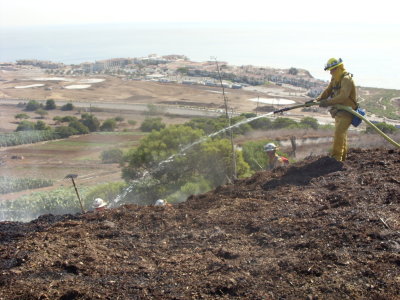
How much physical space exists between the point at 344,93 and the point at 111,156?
22.3 m

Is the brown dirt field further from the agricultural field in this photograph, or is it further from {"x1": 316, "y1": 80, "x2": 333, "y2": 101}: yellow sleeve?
{"x1": 316, "y1": 80, "x2": 333, "y2": 101}: yellow sleeve

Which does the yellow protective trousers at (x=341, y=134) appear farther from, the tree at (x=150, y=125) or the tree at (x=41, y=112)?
the tree at (x=41, y=112)

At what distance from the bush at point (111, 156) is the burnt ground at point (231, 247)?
835 inches

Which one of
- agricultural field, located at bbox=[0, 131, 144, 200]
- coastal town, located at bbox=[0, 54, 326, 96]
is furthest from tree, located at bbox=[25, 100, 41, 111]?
coastal town, located at bbox=[0, 54, 326, 96]

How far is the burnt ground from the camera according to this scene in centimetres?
369

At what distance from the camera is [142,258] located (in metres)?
4.58

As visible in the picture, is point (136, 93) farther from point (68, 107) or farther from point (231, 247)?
point (231, 247)

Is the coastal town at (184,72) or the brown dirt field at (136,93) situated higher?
the coastal town at (184,72)

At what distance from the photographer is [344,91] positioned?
23.7ft

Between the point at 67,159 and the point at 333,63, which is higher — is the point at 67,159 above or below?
below

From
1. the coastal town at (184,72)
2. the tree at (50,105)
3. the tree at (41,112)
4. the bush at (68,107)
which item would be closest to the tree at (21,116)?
the tree at (41,112)

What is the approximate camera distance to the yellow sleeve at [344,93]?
7.21 m

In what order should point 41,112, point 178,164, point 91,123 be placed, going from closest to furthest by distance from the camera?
point 178,164 → point 91,123 → point 41,112

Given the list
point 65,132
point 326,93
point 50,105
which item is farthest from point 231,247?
point 50,105
